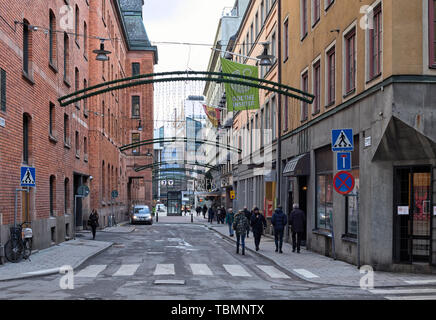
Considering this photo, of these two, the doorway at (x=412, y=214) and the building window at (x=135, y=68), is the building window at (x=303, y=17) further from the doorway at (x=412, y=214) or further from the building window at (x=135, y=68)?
the building window at (x=135, y=68)

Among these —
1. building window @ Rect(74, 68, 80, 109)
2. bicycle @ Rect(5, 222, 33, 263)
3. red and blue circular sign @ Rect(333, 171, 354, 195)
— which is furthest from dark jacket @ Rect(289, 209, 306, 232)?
Answer: building window @ Rect(74, 68, 80, 109)

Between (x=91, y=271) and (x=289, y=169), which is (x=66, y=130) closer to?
(x=289, y=169)

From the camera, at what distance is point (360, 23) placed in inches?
693

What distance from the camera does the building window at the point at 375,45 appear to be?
636 inches

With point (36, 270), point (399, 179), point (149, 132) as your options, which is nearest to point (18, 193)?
point (36, 270)

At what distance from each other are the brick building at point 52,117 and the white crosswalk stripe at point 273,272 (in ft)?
25.9

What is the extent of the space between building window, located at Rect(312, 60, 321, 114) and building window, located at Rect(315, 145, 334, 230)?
6.01 ft

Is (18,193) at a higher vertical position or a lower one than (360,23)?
lower

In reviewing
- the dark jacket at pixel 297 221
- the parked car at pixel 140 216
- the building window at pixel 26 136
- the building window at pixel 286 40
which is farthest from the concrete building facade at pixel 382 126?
the parked car at pixel 140 216

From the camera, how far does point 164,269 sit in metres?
17.0
